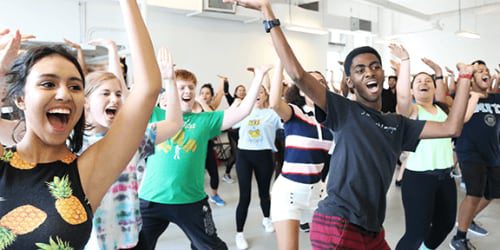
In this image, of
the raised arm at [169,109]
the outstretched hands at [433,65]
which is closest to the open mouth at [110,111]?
the raised arm at [169,109]

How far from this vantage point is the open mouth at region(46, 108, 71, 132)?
3.75ft

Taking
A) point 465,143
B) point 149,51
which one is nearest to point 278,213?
point 149,51

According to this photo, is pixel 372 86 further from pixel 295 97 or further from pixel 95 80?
pixel 295 97

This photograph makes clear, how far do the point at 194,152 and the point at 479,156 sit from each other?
2.86 metres

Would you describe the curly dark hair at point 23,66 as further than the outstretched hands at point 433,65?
No

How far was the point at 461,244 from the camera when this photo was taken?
13.4 feet

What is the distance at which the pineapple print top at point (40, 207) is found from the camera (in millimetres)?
1062

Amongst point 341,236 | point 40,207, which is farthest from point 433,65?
point 40,207

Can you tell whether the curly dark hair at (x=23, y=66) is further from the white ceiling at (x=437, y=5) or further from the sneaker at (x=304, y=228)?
the white ceiling at (x=437, y=5)

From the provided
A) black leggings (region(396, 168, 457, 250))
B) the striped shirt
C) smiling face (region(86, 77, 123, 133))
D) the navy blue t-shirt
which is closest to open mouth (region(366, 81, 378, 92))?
the striped shirt

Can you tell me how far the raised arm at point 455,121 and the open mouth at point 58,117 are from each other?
1.77m

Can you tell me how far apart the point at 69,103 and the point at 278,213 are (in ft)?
6.56

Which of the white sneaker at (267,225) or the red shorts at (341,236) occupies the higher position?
the red shorts at (341,236)

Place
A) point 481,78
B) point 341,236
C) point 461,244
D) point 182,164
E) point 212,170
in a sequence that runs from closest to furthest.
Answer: point 341,236, point 182,164, point 461,244, point 481,78, point 212,170
